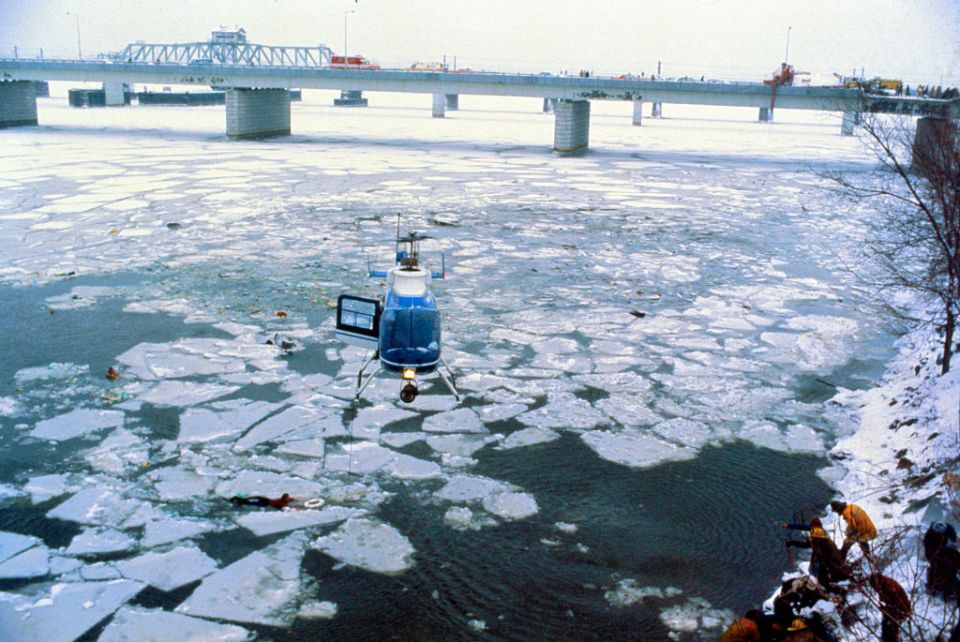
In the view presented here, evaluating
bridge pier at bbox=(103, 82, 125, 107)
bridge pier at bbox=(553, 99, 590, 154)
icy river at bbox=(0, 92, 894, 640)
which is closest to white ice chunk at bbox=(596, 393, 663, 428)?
icy river at bbox=(0, 92, 894, 640)

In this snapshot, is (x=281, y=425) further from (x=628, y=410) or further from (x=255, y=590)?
(x=628, y=410)

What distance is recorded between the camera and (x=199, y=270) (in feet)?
45.3

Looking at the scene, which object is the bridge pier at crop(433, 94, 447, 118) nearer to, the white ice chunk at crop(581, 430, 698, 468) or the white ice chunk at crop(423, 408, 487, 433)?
the white ice chunk at crop(423, 408, 487, 433)

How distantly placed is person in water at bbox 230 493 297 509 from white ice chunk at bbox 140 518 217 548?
1.17 feet

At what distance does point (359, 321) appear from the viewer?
8.22 meters

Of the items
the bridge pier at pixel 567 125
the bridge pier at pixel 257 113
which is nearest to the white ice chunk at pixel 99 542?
the bridge pier at pixel 567 125

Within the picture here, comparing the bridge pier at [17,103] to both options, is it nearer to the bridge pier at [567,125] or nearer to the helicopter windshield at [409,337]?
the bridge pier at [567,125]

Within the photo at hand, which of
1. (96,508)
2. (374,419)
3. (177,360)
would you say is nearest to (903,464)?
(374,419)

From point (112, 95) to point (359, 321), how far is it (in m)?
71.5

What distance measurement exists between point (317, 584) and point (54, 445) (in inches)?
128

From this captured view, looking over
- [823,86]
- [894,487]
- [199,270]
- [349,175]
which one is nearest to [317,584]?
[894,487]

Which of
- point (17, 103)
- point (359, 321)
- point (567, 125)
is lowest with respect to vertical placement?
point (359, 321)

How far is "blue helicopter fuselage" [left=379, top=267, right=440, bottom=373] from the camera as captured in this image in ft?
24.7

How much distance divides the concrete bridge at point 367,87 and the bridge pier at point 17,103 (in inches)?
1.9
